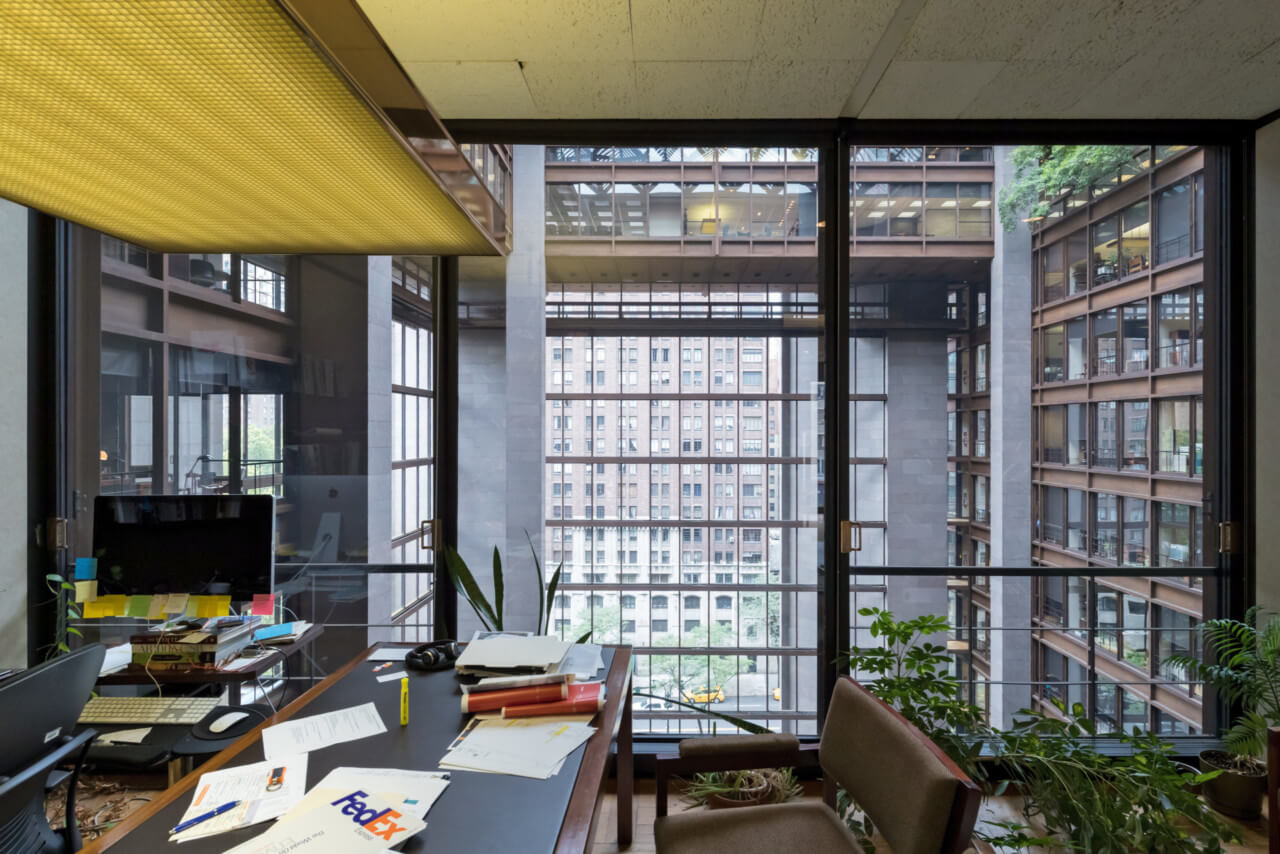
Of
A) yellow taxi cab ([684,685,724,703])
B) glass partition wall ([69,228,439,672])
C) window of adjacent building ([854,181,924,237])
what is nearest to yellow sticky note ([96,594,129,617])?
glass partition wall ([69,228,439,672])

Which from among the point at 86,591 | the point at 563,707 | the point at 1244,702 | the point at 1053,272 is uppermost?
the point at 1053,272

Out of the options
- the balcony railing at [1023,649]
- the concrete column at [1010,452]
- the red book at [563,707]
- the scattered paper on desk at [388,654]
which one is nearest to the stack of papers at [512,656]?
the red book at [563,707]

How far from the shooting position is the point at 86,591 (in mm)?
1974

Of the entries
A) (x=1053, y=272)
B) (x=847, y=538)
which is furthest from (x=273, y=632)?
(x=1053, y=272)

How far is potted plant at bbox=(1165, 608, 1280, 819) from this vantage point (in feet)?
6.77

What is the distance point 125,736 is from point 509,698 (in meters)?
1.16

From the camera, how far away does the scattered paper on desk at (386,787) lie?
106 cm

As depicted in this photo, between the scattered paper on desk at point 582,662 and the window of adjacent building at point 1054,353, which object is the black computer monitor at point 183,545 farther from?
the window of adjacent building at point 1054,353

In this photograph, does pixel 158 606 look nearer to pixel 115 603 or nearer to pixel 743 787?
pixel 115 603

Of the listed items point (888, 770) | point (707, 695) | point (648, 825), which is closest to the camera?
point (888, 770)

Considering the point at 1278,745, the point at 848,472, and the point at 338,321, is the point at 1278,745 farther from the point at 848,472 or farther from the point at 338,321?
the point at 338,321

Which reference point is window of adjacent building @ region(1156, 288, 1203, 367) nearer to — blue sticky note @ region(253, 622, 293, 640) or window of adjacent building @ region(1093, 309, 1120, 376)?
window of adjacent building @ region(1093, 309, 1120, 376)

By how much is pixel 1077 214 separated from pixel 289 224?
2.95 metres

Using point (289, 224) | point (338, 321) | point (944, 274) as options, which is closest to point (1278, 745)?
point (944, 274)
